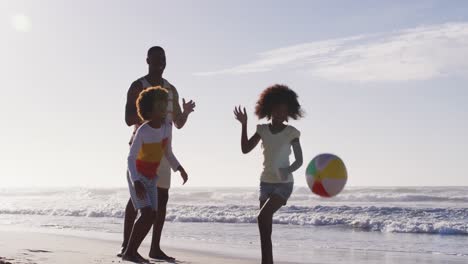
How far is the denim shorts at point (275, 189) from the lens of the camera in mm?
5844

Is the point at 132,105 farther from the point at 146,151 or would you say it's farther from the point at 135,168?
the point at 135,168

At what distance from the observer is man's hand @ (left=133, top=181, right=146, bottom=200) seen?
5.65m

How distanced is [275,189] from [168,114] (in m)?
1.52

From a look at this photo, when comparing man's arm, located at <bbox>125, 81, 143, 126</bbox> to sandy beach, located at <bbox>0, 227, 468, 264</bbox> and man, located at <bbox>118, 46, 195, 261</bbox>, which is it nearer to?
man, located at <bbox>118, 46, 195, 261</bbox>

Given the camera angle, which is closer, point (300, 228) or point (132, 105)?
point (132, 105)

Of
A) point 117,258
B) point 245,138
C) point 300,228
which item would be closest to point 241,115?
point 245,138

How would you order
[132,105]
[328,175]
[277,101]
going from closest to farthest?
1. [277,101]
2. [328,175]
3. [132,105]

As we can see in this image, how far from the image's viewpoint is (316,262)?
8.56 metres

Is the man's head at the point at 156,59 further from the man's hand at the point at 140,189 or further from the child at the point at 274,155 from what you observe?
the man's hand at the point at 140,189

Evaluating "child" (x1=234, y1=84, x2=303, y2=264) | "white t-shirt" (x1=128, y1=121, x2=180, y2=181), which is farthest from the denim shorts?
"white t-shirt" (x1=128, y1=121, x2=180, y2=181)

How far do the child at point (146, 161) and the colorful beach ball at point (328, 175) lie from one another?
4.47 ft

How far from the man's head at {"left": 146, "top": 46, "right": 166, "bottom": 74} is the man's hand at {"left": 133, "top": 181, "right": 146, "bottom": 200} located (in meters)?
1.61

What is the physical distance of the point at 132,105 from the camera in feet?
21.9

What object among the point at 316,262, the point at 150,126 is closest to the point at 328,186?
the point at 150,126
